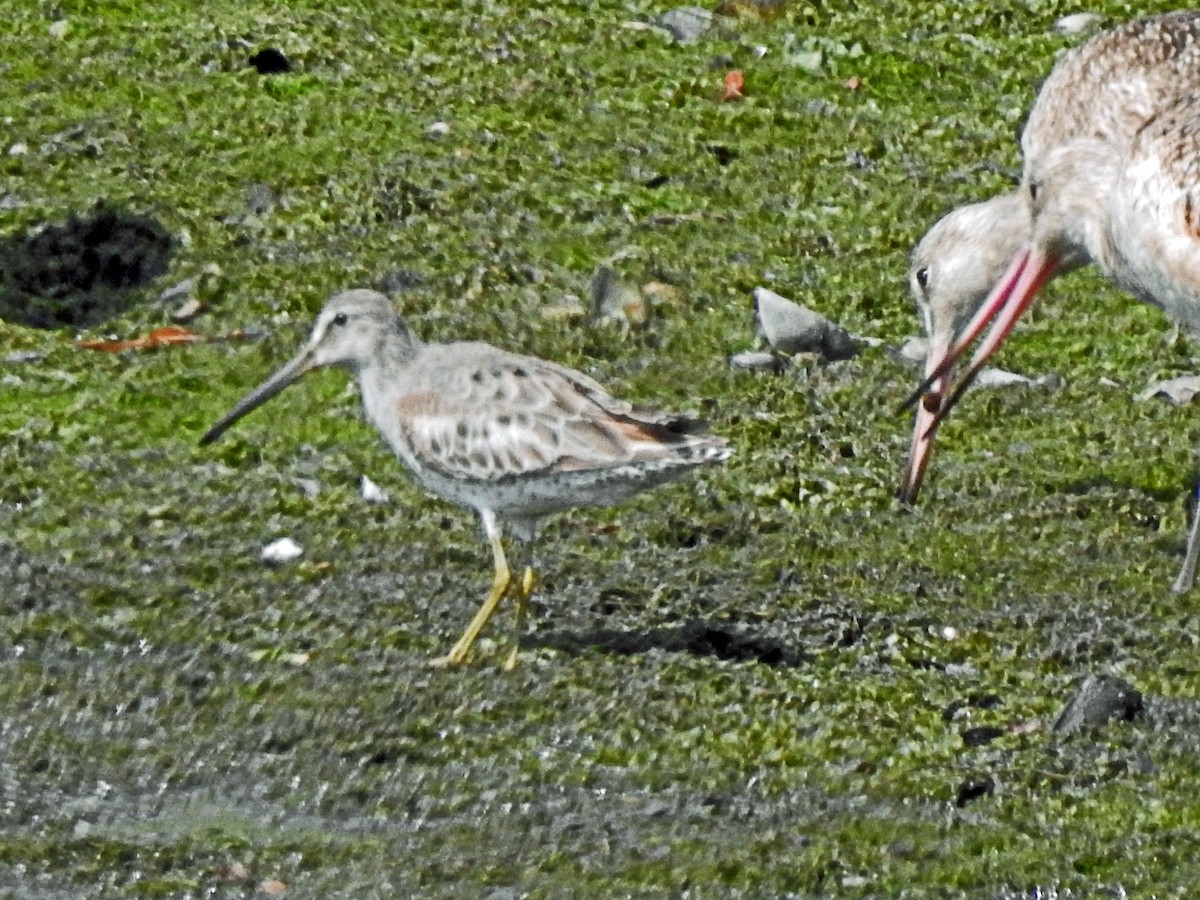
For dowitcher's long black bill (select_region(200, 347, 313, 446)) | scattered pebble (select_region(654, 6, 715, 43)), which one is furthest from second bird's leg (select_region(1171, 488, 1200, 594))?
scattered pebble (select_region(654, 6, 715, 43))

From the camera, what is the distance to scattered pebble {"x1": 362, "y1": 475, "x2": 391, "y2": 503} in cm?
800

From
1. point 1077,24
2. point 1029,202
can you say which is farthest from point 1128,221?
point 1077,24

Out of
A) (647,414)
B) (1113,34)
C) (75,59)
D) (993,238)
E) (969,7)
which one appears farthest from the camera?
(969,7)

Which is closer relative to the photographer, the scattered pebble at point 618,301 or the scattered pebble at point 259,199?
the scattered pebble at point 618,301

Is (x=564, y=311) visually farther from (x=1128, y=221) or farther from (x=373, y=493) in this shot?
(x=1128, y=221)

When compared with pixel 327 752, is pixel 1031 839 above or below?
above

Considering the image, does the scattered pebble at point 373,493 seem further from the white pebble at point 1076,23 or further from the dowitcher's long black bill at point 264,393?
the white pebble at point 1076,23

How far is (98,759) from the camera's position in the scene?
6.37 metres

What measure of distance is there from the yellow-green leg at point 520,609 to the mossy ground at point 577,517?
1.8 inches

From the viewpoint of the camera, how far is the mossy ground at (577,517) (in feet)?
19.9

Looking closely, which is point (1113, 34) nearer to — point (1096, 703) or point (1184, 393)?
point (1184, 393)

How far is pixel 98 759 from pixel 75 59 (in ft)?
16.5

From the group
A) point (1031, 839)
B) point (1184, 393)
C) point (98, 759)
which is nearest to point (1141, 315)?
point (1184, 393)

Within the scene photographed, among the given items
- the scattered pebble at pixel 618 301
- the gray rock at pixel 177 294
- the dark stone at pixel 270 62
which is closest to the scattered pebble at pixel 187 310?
the gray rock at pixel 177 294
